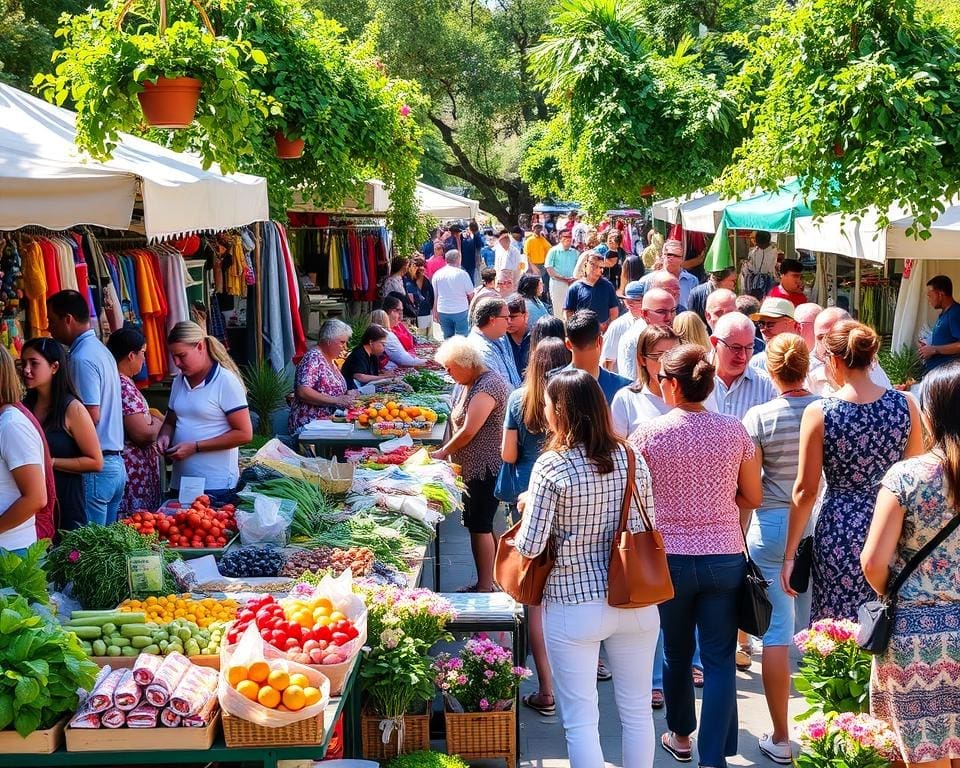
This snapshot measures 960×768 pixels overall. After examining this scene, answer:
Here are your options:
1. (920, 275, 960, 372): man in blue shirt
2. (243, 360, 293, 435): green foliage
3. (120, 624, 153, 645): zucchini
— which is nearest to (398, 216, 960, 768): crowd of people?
(120, 624, 153, 645): zucchini

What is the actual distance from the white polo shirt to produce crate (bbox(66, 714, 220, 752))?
3063 mm

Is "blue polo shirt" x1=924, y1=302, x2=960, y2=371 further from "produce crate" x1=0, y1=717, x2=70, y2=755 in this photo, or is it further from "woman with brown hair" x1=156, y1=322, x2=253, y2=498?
"produce crate" x1=0, y1=717, x2=70, y2=755

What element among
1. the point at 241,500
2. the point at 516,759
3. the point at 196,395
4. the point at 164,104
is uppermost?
the point at 164,104

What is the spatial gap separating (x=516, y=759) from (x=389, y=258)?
12879mm

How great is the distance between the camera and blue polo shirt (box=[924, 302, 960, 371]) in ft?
33.4

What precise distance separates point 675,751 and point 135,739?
2.58 metres

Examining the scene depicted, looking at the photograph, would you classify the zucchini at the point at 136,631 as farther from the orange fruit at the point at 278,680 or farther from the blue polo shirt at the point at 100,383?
the blue polo shirt at the point at 100,383

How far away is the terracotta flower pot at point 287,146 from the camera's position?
10.4 meters

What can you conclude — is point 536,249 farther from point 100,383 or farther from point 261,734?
point 261,734

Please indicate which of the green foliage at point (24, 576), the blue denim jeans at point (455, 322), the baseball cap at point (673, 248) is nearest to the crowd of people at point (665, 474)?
the green foliage at point (24, 576)

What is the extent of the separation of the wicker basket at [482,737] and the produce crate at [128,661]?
1.16 m

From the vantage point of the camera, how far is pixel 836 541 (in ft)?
15.7

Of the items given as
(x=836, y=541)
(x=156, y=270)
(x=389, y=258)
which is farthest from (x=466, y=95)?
(x=836, y=541)

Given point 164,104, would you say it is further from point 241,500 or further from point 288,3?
point 288,3
